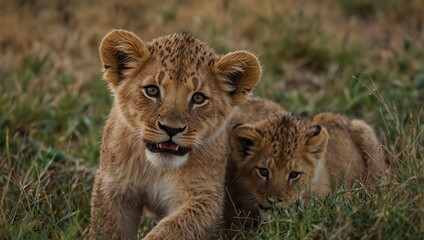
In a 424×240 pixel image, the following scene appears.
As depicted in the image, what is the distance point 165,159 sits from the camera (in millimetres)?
5977

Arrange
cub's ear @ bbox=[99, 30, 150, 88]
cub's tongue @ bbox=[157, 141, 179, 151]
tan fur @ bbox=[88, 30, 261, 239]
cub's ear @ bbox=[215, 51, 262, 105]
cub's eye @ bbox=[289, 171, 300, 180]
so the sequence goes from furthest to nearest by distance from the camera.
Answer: cub's eye @ bbox=[289, 171, 300, 180]
cub's ear @ bbox=[215, 51, 262, 105]
cub's ear @ bbox=[99, 30, 150, 88]
tan fur @ bbox=[88, 30, 261, 239]
cub's tongue @ bbox=[157, 141, 179, 151]

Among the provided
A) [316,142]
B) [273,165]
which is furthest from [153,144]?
[316,142]

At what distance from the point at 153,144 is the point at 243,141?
1.31 metres

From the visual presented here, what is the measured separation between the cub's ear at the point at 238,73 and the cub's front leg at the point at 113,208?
3.60ft

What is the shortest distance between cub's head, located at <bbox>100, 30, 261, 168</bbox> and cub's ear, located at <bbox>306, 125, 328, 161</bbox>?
80 cm

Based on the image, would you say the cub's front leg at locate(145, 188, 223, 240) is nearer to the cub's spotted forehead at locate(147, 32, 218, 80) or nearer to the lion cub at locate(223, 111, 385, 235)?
the lion cub at locate(223, 111, 385, 235)

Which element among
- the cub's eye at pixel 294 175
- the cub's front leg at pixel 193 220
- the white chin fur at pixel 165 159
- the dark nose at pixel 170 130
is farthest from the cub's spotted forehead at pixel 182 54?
the cub's eye at pixel 294 175

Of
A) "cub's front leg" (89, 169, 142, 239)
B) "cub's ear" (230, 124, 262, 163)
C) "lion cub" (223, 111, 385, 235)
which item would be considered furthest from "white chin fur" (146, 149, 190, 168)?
"cub's ear" (230, 124, 262, 163)

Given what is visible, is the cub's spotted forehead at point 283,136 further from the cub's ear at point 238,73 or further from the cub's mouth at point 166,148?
the cub's mouth at point 166,148

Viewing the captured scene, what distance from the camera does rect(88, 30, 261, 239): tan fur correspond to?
6070 millimetres

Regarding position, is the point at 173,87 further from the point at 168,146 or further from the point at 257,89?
the point at 257,89

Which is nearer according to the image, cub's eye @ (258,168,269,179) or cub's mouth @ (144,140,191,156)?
cub's mouth @ (144,140,191,156)

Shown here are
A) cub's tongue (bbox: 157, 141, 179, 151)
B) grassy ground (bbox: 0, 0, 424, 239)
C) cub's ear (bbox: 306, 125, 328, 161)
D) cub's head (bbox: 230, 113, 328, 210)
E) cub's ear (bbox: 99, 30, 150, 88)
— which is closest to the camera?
grassy ground (bbox: 0, 0, 424, 239)

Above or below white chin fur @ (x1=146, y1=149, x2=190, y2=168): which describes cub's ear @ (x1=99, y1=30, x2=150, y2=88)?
above
